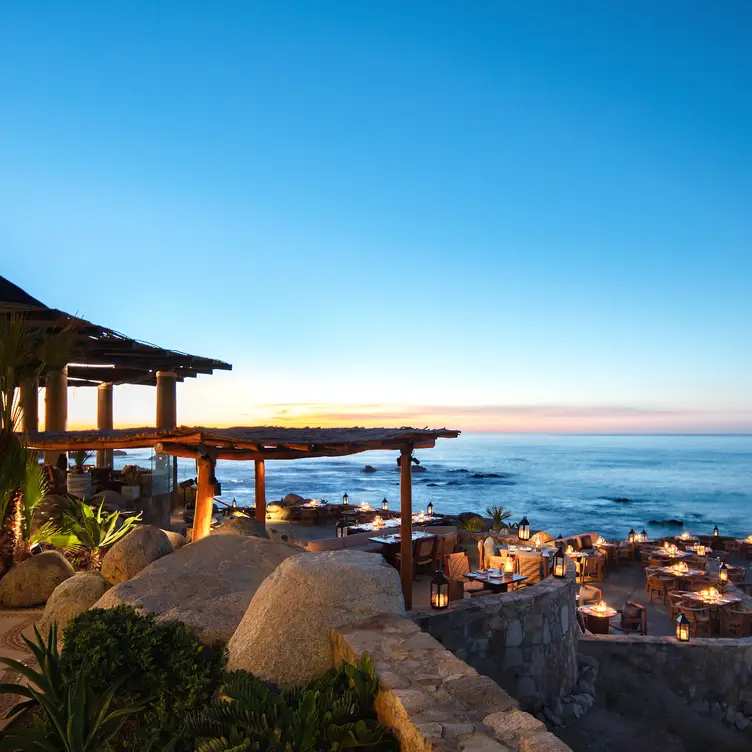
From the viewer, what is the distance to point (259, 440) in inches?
310

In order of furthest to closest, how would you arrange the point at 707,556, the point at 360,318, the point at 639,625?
the point at 360,318
the point at 707,556
the point at 639,625

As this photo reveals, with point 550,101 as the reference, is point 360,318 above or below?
below

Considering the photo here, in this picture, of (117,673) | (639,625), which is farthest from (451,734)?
(639,625)

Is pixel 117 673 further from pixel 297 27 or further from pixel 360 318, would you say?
pixel 360 318

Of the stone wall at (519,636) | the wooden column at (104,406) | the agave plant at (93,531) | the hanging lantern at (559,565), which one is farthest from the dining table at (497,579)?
the wooden column at (104,406)

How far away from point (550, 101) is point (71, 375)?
1824cm

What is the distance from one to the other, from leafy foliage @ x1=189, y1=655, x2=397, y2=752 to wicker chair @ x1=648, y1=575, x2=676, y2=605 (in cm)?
1175

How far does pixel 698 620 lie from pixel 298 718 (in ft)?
36.5

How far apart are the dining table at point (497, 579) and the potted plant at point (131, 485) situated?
936 centimetres

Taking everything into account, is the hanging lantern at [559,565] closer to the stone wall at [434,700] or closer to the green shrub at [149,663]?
the stone wall at [434,700]

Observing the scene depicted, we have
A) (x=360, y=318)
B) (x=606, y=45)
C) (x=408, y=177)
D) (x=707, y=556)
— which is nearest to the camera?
(x=606, y=45)

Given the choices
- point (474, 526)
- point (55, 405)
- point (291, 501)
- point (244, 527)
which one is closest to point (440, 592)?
point (244, 527)

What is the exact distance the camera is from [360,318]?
3186 centimetres

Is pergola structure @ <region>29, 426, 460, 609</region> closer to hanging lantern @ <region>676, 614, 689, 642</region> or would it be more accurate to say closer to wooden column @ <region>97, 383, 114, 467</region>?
hanging lantern @ <region>676, 614, 689, 642</region>
